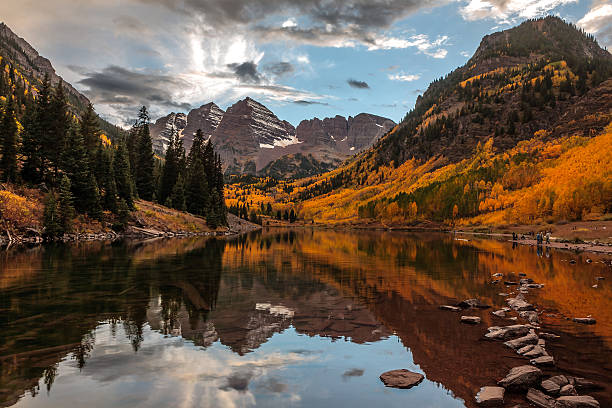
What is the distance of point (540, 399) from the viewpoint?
986cm

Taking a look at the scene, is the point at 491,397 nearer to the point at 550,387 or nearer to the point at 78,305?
the point at 550,387

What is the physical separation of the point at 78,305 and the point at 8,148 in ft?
202

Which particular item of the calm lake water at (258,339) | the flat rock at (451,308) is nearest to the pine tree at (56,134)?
the calm lake water at (258,339)

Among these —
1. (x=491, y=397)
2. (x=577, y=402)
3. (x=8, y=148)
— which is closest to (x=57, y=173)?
(x=8, y=148)

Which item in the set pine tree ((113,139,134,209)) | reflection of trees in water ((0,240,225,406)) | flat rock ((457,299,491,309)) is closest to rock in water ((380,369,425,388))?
reflection of trees in water ((0,240,225,406))

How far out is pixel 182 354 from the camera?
13.5 meters

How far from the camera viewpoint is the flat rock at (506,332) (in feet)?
51.5

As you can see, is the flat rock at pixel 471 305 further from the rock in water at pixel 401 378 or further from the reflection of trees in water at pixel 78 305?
the reflection of trees in water at pixel 78 305

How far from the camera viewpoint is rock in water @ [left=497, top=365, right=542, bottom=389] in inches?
425

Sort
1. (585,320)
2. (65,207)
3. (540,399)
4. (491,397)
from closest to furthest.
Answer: (540,399), (491,397), (585,320), (65,207)

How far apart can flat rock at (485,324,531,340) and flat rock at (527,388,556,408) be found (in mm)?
5616

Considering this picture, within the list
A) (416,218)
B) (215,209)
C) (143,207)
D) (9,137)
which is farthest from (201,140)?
(416,218)

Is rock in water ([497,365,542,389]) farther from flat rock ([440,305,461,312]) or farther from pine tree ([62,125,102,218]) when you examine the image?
pine tree ([62,125,102,218])

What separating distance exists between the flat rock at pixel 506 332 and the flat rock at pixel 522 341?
794 mm
